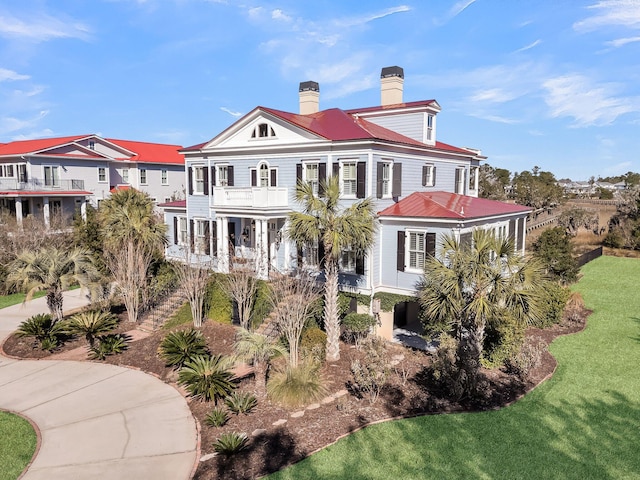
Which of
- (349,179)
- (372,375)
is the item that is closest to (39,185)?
(349,179)

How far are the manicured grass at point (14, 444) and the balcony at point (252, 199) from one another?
12.1 metres

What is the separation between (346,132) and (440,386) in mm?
11528

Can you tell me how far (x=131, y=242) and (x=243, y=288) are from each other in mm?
6547

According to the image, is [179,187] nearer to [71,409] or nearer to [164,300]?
[164,300]

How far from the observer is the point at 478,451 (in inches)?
416

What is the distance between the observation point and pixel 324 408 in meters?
13.0

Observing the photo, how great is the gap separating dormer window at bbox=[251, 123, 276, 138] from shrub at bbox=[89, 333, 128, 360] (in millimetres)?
11065

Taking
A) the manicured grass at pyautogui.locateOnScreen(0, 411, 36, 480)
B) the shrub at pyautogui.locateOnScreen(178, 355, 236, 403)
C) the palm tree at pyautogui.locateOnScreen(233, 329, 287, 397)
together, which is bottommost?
the manicured grass at pyautogui.locateOnScreen(0, 411, 36, 480)

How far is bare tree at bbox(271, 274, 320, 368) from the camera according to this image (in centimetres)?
1584

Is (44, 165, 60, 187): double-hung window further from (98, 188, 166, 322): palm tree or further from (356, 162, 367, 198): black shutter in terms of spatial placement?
(356, 162, 367, 198): black shutter

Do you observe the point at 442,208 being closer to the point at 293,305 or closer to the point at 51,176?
the point at 293,305

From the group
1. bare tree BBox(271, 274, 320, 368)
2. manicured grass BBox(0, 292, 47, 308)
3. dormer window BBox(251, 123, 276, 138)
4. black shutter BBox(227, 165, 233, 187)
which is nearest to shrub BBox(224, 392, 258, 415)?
bare tree BBox(271, 274, 320, 368)

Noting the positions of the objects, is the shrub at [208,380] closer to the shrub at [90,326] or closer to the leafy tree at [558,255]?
the shrub at [90,326]

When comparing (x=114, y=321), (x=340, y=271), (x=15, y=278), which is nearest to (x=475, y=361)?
(x=340, y=271)
